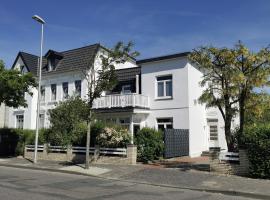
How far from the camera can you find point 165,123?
84.0 ft

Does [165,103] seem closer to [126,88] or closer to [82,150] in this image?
[126,88]

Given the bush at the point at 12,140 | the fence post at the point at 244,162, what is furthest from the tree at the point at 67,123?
the fence post at the point at 244,162

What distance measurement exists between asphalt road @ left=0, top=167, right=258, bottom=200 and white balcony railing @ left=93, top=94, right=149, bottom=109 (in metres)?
11.5

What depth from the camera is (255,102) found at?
15.9m

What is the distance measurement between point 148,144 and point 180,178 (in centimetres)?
519

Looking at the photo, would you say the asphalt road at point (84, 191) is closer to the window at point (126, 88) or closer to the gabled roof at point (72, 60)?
the window at point (126, 88)

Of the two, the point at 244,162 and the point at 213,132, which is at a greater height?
the point at 213,132

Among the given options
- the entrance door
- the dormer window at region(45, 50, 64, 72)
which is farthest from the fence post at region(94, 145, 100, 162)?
the dormer window at region(45, 50, 64, 72)

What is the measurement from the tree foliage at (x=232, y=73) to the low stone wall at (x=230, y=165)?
990mm

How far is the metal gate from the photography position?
21016 mm

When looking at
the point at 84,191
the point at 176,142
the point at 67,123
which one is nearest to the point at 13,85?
the point at 67,123

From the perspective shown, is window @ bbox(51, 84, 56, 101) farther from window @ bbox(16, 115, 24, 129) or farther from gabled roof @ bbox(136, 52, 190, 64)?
gabled roof @ bbox(136, 52, 190, 64)

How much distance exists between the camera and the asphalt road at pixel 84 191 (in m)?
10.4

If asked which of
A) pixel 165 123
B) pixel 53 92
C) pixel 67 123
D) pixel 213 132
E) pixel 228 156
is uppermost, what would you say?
pixel 53 92
